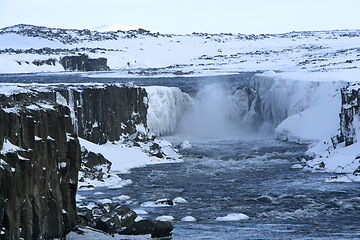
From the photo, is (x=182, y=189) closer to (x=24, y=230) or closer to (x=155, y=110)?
(x=24, y=230)

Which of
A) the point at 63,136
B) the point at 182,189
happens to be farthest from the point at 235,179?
the point at 63,136

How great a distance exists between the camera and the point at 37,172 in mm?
23078

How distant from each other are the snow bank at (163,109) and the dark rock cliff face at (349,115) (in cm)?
1953

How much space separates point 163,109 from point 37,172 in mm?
42560

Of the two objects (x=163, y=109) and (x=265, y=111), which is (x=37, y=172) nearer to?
(x=163, y=109)

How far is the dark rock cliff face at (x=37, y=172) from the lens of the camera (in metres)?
21.5

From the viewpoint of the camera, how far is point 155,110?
6400 cm

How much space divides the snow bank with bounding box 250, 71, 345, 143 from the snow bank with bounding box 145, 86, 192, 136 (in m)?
8.14

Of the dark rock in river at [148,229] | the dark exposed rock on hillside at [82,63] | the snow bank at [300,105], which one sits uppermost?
the dark exposed rock on hillside at [82,63]

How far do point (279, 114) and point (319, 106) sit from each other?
329 inches

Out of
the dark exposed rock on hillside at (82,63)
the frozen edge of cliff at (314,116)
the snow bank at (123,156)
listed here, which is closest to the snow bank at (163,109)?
the frozen edge of cliff at (314,116)

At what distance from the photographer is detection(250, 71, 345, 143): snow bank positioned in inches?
2149

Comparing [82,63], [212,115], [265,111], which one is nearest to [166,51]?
[82,63]

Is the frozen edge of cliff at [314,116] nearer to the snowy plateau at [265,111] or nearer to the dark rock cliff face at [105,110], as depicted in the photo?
the snowy plateau at [265,111]
